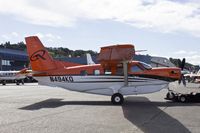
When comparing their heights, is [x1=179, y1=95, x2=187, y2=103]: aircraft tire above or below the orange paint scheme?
below

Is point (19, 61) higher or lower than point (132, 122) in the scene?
higher

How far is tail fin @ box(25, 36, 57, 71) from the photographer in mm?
19344

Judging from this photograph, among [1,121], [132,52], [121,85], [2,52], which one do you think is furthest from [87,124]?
[2,52]

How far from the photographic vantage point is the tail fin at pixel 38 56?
19344 mm

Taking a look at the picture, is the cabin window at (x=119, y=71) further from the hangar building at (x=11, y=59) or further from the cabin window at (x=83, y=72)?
the hangar building at (x=11, y=59)

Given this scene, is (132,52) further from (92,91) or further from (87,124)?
(87,124)

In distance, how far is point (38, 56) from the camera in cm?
1942

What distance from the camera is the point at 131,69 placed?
18.3 metres

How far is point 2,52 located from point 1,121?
8482 cm

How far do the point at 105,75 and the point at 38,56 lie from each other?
4.11m

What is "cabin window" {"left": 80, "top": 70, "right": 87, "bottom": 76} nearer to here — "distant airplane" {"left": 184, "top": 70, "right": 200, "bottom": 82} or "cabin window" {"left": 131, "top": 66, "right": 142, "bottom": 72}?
"cabin window" {"left": 131, "top": 66, "right": 142, "bottom": 72}

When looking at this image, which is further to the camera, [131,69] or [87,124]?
[131,69]

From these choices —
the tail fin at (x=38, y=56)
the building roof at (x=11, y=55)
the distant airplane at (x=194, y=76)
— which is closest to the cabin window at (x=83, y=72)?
the tail fin at (x=38, y=56)

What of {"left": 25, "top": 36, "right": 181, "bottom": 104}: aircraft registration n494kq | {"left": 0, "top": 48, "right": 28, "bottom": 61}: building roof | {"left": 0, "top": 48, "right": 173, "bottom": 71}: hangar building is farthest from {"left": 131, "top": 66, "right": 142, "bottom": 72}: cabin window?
{"left": 0, "top": 48, "right": 28, "bottom": 61}: building roof
